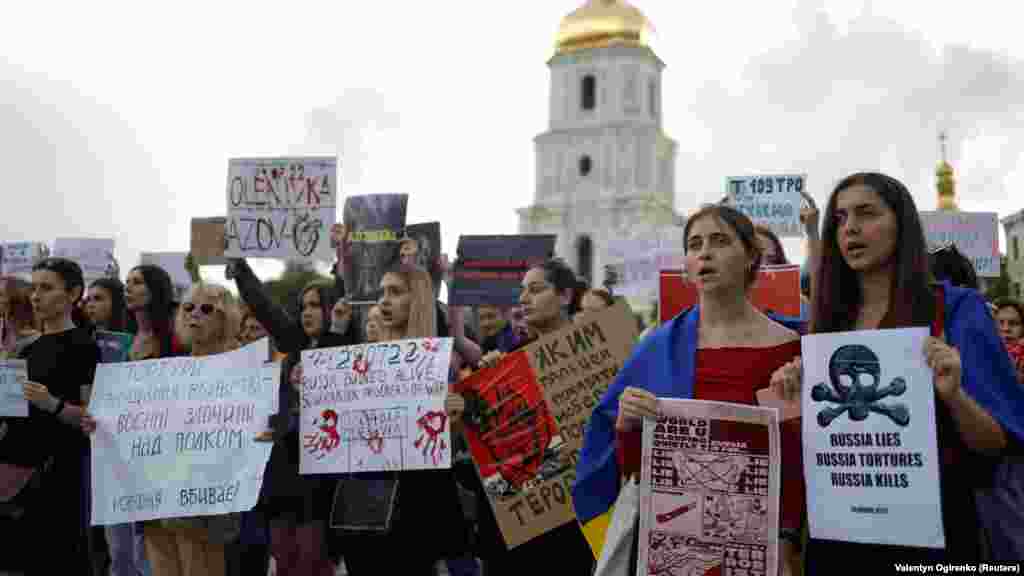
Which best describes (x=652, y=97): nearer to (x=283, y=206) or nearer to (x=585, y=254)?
(x=585, y=254)

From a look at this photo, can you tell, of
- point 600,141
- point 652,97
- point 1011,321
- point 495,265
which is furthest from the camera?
point 652,97

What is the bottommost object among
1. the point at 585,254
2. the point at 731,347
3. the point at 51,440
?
the point at 51,440

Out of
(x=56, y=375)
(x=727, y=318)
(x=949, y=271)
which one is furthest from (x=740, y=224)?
(x=56, y=375)

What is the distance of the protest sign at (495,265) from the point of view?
29.5 ft

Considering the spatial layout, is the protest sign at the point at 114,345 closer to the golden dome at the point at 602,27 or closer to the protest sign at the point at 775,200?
the protest sign at the point at 775,200

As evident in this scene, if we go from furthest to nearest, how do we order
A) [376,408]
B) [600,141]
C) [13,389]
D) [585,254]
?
1. [600,141]
2. [585,254]
3. [13,389]
4. [376,408]

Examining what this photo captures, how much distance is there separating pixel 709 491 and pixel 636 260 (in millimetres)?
13109

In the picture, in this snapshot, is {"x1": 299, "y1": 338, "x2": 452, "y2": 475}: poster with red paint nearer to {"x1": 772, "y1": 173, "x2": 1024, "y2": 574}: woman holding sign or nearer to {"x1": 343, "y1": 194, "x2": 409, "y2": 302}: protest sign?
{"x1": 343, "y1": 194, "x2": 409, "y2": 302}: protest sign

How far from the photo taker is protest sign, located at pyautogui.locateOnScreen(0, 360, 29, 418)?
574cm

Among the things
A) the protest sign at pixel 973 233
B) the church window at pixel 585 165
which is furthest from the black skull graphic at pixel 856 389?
the church window at pixel 585 165

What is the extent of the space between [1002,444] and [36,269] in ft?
16.5

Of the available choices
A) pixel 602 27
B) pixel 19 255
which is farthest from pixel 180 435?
pixel 602 27

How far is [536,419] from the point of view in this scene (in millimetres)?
5207

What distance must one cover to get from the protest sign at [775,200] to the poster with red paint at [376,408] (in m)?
5.88
